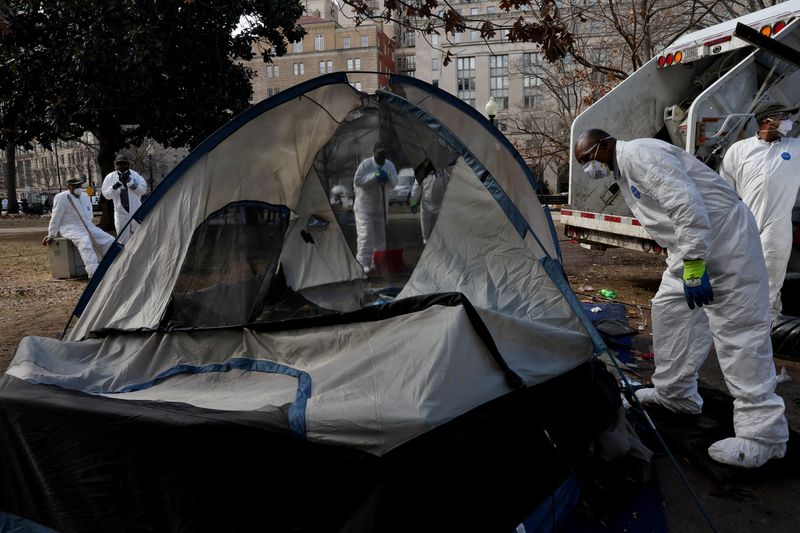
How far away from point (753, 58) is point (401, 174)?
14.0ft

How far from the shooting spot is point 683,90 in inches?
276

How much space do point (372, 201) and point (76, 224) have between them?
248 inches

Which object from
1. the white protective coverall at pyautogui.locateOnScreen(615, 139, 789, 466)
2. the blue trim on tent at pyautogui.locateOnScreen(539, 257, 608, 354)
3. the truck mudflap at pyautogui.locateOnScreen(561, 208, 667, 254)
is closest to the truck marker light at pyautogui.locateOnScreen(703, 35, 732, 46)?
the truck mudflap at pyautogui.locateOnScreen(561, 208, 667, 254)

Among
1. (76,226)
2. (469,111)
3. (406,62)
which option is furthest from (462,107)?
(406,62)

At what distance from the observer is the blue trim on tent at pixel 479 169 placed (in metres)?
3.20

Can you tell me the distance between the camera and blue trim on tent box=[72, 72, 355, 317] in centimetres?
371

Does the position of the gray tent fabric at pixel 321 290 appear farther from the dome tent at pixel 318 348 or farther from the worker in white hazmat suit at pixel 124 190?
the worker in white hazmat suit at pixel 124 190

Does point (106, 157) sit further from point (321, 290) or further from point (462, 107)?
point (462, 107)

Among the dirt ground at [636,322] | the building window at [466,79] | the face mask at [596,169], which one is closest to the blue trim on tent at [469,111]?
the face mask at [596,169]

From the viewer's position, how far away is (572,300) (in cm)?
294

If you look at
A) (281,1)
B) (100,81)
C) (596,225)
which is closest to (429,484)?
(596,225)

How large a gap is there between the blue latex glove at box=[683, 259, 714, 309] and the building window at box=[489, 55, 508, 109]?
4878 cm

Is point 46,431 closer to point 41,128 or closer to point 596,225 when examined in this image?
point 596,225

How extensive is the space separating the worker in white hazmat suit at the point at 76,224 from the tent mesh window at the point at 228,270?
17.4 feet
